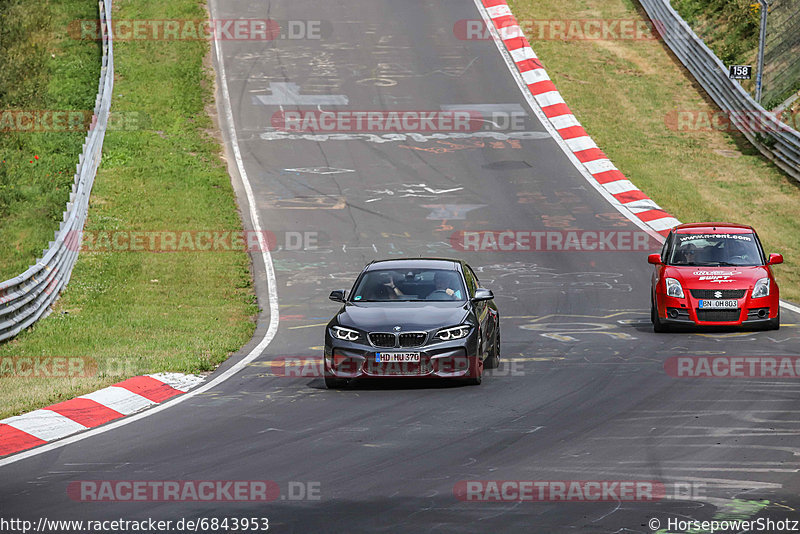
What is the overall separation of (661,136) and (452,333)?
22824mm

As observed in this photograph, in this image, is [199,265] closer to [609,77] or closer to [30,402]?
[30,402]

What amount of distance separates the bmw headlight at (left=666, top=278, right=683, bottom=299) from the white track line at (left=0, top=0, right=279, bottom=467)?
20.9 feet

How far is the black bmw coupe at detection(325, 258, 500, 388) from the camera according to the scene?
1273cm

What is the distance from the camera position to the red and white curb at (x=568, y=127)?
89.5 ft

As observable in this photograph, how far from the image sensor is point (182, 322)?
18734mm

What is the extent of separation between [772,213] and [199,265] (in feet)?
49.0

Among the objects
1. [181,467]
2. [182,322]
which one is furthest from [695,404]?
[182,322]

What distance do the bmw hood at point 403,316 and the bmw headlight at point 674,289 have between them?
4.93m
